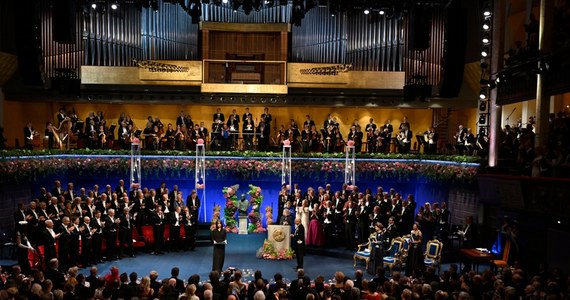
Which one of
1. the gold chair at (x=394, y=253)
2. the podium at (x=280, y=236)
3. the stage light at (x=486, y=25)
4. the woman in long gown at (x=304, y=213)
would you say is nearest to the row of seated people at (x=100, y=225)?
the podium at (x=280, y=236)

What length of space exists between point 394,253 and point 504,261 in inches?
108

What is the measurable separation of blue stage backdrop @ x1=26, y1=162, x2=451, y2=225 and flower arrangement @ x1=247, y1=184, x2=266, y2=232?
1338 mm

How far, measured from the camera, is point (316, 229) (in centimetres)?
1853

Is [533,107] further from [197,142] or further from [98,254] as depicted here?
[98,254]

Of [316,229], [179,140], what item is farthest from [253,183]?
[316,229]

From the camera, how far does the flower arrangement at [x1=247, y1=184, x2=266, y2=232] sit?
65.4 feet

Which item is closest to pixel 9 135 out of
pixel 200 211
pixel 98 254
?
pixel 200 211

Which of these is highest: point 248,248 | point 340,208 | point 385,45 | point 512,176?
point 385,45

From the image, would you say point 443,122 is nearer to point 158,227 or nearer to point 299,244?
point 299,244

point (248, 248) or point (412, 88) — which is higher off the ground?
point (412, 88)

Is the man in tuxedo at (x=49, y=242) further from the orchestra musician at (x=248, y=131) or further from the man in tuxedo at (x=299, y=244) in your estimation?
the orchestra musician at (x=248, y=131)

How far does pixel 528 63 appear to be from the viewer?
14.8 meters

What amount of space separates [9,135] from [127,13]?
6.22 metres

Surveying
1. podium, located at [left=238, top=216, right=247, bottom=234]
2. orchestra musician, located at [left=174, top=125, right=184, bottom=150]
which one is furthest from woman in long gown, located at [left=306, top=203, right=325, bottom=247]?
orchestra musician, located at [left=174, top=125, right=184, bottom=150]
